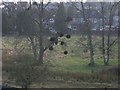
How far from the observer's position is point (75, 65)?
625 cm

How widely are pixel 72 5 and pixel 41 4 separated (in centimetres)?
64

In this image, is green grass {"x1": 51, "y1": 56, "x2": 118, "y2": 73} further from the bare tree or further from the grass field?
the bare tree

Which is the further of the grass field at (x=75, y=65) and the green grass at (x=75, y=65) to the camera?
the green grass at (x=75, y=65)

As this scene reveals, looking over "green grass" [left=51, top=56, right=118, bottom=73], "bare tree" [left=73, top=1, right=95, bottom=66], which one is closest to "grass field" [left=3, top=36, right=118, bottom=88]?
"green grass" [left=51, top=56, right=118, bottom=73]

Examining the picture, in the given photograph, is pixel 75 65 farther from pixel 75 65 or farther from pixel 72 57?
pixel 72 57

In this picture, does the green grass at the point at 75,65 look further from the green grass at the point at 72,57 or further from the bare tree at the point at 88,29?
the bare tree at the point at 88,29

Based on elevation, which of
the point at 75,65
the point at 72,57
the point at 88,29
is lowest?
the point at 75,65

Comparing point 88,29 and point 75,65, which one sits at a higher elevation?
point 88,29

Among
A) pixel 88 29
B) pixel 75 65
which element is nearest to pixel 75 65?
pixel 75 65

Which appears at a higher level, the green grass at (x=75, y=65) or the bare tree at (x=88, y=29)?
the bare tree at (x=88, y=29)

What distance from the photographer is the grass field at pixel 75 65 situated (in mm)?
4824

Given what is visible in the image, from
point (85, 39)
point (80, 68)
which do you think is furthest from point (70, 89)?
point (85, 39)

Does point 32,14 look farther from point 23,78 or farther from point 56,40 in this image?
point 56,40

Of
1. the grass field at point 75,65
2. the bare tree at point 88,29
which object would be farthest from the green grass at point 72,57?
the bare tree at point 88,29
